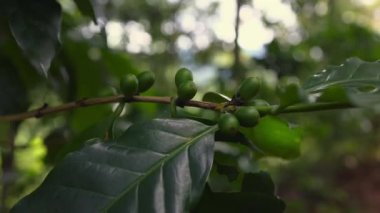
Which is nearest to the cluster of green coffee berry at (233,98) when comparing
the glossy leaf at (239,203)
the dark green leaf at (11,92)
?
the glossy leaf at (239,203)

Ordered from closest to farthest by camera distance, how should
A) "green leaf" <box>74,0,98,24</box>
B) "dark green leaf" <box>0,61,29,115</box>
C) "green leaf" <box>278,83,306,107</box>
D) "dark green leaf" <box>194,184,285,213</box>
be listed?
1. "green leaf" <box>278,83,306,107</box>
2. "dark green leaf" <box>194,184,285,213</box>
3. "green leaf" <box>74,0,98,24</box>
4. "dark green leaf" <box>0,61,29,115</box>

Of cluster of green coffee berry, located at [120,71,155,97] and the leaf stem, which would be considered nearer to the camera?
the leaf stem

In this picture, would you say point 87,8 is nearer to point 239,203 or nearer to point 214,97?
point 214,97

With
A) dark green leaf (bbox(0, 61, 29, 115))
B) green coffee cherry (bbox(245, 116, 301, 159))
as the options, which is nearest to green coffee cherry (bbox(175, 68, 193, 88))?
green coffee cherry (bbox(245, 116, 301, 159))

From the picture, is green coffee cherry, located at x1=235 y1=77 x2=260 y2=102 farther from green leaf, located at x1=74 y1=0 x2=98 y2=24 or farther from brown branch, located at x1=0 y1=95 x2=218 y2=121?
green leaf, located at x1=74 y1=0 x2=98 y2=24

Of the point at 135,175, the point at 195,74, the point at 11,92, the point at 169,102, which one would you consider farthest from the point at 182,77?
the point at 195,74

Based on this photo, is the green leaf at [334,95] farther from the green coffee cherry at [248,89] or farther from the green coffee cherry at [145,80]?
the green coffee cherry at [145,80]
